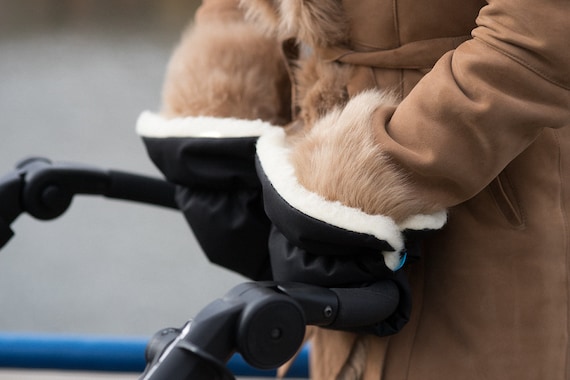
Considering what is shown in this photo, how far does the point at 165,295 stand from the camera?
249cm

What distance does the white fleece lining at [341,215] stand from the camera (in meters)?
0.67

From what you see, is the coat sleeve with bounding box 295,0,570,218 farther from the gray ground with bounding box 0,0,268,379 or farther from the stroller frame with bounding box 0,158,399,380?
the gray ground with bounding box 0,0,268,379

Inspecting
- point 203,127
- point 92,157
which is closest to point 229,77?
point 203,127

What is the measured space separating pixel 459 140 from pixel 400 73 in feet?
0.49

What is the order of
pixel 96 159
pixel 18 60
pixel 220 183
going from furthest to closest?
pixel 18 60 < pixel 96 159 < pixel 220 183

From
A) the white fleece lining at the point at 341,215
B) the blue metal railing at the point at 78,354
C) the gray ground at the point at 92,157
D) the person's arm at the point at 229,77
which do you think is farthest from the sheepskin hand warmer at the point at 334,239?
the gray ground at the point at 92,157

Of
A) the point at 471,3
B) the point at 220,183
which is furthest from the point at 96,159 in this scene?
the point at 471,3

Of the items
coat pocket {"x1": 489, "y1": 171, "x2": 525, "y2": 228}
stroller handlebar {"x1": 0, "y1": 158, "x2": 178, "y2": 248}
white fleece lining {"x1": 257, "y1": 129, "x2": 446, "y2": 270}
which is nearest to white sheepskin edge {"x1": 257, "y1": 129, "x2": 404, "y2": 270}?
white fleece lining {"x1": 257, "y1": 129, "x2": 446, "y2": 270}

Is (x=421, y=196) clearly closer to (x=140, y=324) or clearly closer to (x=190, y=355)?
(x=190, y=355)

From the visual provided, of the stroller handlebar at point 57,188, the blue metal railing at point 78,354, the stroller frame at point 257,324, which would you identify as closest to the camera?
the stroller frame at point 257,324

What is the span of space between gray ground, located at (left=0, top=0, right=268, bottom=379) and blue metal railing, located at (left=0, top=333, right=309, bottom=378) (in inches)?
35.8

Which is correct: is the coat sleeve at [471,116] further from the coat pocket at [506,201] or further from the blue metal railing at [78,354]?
the blue metal railing at [78,354]

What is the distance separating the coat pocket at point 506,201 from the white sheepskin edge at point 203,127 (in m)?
0.26

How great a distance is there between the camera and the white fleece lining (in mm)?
667
